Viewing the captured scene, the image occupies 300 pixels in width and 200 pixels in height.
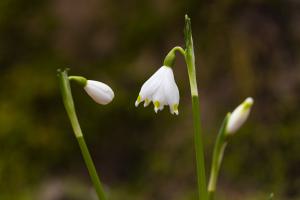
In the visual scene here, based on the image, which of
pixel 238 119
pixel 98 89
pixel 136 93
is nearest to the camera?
pixel 238 119

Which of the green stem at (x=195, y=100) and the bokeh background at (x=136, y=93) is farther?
the bokeh background at (x=136, y=93)

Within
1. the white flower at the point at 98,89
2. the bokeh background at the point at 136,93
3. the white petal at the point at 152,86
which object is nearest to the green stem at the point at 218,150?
the white petal at the point at 152,86

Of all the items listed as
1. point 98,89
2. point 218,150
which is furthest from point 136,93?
point 218,150

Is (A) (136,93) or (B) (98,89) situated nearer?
(B) (98,89)

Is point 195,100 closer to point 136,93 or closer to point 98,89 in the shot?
point 98,89

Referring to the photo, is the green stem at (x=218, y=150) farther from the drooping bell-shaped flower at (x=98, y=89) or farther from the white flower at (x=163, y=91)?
the drooping bell-shaped flower at (x=98, y=89)

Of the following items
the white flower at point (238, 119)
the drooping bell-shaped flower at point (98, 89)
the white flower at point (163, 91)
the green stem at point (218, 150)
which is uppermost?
the drooping bell-shaped flower at point (98, 89)

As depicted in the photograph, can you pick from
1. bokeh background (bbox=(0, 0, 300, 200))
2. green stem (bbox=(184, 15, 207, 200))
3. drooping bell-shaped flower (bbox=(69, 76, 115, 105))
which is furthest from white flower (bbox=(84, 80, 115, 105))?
bokeh background (bbox=(0, 0, 300, 200))

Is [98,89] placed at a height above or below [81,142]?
above

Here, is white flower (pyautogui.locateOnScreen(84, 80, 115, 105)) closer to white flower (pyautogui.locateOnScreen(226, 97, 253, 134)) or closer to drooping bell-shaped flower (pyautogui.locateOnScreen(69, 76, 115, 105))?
drooping bell-shaped flower (pyautogui.locateOnScreen(69, 76, 115, 105))

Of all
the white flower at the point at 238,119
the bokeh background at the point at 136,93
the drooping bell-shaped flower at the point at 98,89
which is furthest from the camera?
the bokeh background at the point at 136,93

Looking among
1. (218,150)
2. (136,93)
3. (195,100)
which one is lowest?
(218,150)
